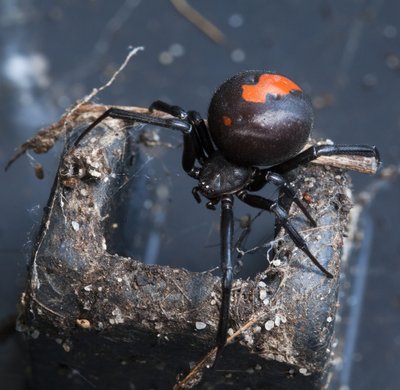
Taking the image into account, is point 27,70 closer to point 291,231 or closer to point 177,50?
point 177,50

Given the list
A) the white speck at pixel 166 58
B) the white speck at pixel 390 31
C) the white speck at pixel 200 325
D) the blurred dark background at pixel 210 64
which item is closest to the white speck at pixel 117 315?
the white speck at pixel 200 325

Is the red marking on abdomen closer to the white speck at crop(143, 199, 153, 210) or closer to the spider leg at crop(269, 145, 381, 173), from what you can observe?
the spider leg at crop(269, 145, 381, 173)

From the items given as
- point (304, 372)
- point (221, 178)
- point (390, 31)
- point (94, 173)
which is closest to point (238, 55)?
point (390, 31)

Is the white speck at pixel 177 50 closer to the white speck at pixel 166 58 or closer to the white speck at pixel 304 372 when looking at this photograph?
the white speck at pixel 166 58

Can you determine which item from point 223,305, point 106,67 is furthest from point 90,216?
point 106,67

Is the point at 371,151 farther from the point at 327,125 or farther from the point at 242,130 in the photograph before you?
the point at 327,125
